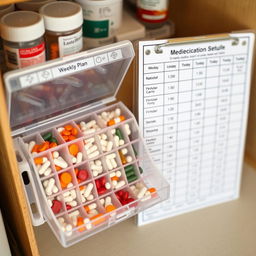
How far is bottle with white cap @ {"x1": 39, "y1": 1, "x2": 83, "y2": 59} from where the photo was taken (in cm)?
72

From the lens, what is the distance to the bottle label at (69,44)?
29.2 inches

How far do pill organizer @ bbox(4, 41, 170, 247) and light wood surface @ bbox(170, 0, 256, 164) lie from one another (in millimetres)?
267

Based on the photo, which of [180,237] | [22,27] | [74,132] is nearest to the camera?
[22,27]

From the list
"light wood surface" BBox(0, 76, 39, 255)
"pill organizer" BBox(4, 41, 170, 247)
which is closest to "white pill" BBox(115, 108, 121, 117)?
"pill organizer" BBox(4, 41, 170, 247)

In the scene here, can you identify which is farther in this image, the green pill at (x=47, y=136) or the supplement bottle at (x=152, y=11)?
the supplement bottle at (x=152, y=11)

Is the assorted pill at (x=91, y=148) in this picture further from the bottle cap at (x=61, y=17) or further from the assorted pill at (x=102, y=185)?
the bottle cap at (x=61, y=17)

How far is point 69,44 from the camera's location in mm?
750

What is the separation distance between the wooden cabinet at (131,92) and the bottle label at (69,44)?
17cm

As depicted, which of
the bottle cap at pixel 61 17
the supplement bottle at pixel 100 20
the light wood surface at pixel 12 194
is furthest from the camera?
the supplement bottle at pixel 100 20

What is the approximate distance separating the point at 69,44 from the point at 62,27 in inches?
1.4

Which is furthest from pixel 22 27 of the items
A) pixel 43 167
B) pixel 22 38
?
pixel 43 167

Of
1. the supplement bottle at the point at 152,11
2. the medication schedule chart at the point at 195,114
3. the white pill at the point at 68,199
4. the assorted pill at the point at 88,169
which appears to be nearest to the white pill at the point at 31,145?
the assorted pill at the point at 88,169

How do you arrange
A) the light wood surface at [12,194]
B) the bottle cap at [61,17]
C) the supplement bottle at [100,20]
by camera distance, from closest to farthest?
the light wood surface at [12,194]
the bottle cap at [61,17]
the supplement bottle at [100,20]

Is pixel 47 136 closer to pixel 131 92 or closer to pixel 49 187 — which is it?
pixel 49 187
